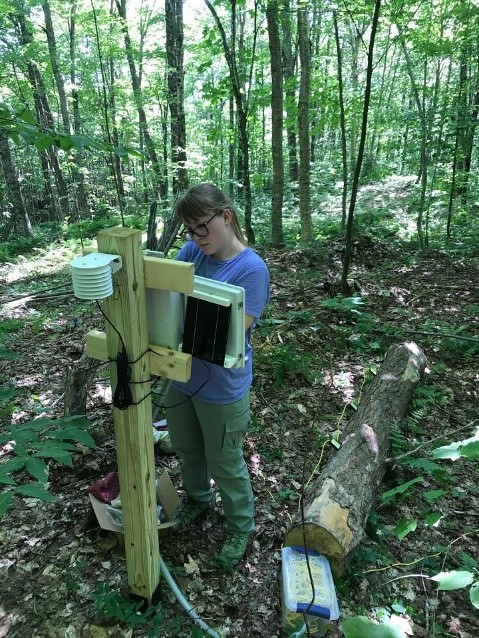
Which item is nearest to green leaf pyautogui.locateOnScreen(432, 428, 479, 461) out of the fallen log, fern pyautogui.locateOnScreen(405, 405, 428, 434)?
the fallen log

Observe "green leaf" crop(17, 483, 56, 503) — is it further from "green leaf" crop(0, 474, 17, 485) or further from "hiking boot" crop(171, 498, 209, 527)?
"hiking boot" crop(171, 498, 209, 527)

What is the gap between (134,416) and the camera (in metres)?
1.86

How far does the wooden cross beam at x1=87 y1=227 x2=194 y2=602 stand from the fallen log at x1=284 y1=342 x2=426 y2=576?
86 cm

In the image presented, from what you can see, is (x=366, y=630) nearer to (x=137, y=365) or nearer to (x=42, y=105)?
(x=137, y=365)

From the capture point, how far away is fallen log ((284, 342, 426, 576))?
248cm

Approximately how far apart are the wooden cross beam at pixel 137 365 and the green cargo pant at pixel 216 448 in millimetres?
455

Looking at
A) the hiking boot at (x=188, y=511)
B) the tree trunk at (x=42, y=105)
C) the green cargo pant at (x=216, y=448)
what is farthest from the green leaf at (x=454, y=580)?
the tree trunk at (x=42, y=105)

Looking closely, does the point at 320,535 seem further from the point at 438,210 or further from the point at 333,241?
the point at 438,210

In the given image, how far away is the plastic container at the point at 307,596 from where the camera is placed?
206 cm

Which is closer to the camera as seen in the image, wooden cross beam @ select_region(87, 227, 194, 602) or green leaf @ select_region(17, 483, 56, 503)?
green leaf @ select_region(17, 483, 56, 503)

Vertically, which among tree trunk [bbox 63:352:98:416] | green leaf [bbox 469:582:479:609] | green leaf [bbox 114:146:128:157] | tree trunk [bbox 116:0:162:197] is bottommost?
tree trunk [bbox 63:352:98:416]

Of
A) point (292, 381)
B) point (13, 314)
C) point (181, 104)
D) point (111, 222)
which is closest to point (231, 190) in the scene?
point (111, 222)

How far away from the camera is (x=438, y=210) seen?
1275 cm

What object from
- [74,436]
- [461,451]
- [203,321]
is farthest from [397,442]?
[74,436]
